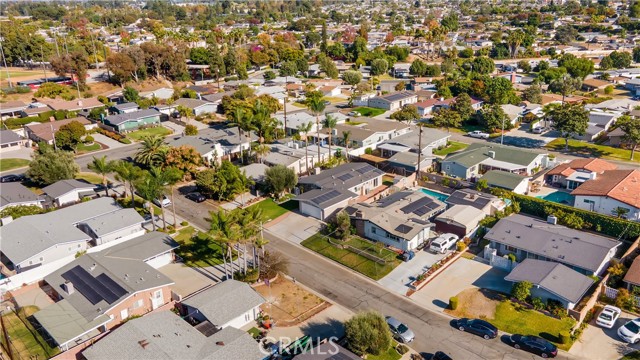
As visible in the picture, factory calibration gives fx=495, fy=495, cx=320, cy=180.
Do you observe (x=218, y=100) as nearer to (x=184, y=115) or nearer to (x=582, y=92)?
(x=184, y=115)

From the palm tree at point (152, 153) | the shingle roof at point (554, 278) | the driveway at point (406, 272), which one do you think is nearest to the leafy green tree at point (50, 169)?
the palm tree at point (152, 153)

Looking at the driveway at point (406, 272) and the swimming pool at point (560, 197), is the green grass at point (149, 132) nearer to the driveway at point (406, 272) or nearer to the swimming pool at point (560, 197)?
the driveway at point (406, 272)

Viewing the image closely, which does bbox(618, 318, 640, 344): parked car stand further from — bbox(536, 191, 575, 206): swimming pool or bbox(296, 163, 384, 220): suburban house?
bbox(296, 163, 384, 220): suburban house

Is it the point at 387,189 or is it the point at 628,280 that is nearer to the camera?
the point at 628,280

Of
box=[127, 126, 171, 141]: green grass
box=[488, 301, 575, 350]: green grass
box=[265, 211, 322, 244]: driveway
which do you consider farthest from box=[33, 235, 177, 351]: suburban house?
box=[127, 126, 171, 141]: green grass

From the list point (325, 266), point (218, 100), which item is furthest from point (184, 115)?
point (325, 266)
